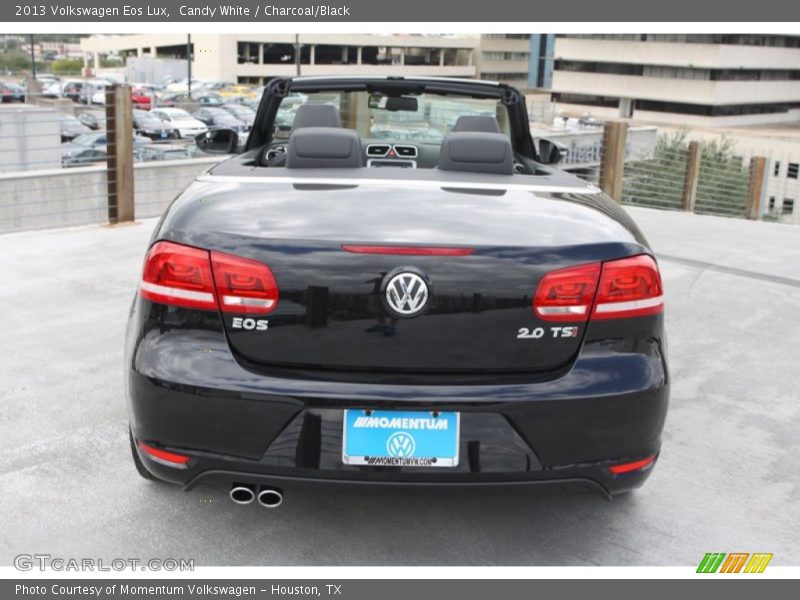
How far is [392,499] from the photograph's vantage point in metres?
3.33

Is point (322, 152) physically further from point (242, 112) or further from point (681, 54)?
point (681, 54)

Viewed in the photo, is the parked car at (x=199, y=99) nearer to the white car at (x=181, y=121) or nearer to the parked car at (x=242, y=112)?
the parked car at (x=242, y=112)

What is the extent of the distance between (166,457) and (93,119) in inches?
1741

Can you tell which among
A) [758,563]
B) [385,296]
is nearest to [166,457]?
[385,296]

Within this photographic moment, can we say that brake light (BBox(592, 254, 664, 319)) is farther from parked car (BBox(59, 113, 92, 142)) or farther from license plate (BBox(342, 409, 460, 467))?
parked car (BBox(59, 113, 92, 142))

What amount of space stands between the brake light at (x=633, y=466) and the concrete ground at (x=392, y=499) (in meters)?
0.20

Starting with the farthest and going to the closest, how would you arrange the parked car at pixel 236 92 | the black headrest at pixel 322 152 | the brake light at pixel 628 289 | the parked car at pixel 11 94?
the parked car at pixel 236 92 < the parked car at pixel 11 94 < the black headrest at pixel 322 152 < the brake light at pixel 628 289

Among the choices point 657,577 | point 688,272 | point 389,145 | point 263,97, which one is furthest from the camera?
point 688,272

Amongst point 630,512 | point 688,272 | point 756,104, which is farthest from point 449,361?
point 756,104

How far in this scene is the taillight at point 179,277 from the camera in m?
2.59

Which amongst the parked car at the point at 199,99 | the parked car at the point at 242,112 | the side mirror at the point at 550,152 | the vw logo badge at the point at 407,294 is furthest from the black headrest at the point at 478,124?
the parked car at the point at 199,99

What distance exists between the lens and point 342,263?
2.56m

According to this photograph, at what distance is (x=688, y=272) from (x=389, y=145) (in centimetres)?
375

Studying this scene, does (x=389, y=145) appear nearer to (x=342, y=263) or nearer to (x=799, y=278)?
(x=342, y=263)
